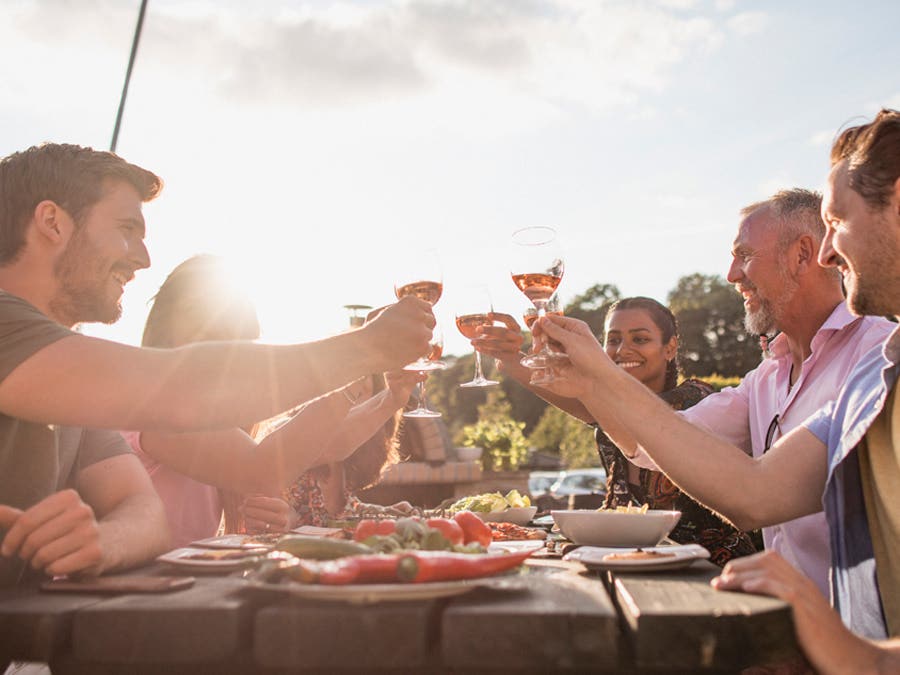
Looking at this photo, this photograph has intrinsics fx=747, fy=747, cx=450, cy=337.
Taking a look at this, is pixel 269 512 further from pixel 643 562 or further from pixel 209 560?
pixel 643 562

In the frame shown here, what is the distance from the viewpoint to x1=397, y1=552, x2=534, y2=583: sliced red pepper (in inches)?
53.2

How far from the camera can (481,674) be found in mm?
1449

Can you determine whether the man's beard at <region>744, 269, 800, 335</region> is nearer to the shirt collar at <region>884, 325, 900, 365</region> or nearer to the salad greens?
the salad greens

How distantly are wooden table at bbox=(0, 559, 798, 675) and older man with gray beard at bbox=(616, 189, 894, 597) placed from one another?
2.02 meters

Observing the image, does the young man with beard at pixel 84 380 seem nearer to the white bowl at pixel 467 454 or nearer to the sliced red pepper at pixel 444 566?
the sliced red pepper at pixel 444 566

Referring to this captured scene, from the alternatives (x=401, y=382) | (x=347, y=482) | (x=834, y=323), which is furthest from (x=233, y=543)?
(x=347, y=482)

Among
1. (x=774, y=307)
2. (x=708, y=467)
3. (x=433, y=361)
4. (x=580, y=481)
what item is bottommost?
(x=580, y=481)

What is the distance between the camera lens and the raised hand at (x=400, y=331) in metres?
2.07

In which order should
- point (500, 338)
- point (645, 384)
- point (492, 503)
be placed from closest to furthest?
point (500, 338) < point (492, 503) < point (645, 384)

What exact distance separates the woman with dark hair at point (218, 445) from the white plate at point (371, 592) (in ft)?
5.57

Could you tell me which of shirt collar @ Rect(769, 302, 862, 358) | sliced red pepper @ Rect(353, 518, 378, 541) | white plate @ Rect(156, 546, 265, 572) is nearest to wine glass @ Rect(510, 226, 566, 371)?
sliced red pepper @ Rect(353, 518, 378, 541)

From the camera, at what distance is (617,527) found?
2117mm

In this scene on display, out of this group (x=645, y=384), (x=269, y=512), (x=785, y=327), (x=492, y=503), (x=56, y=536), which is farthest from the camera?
(x=645, y=384)

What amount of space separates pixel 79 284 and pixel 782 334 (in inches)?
125
